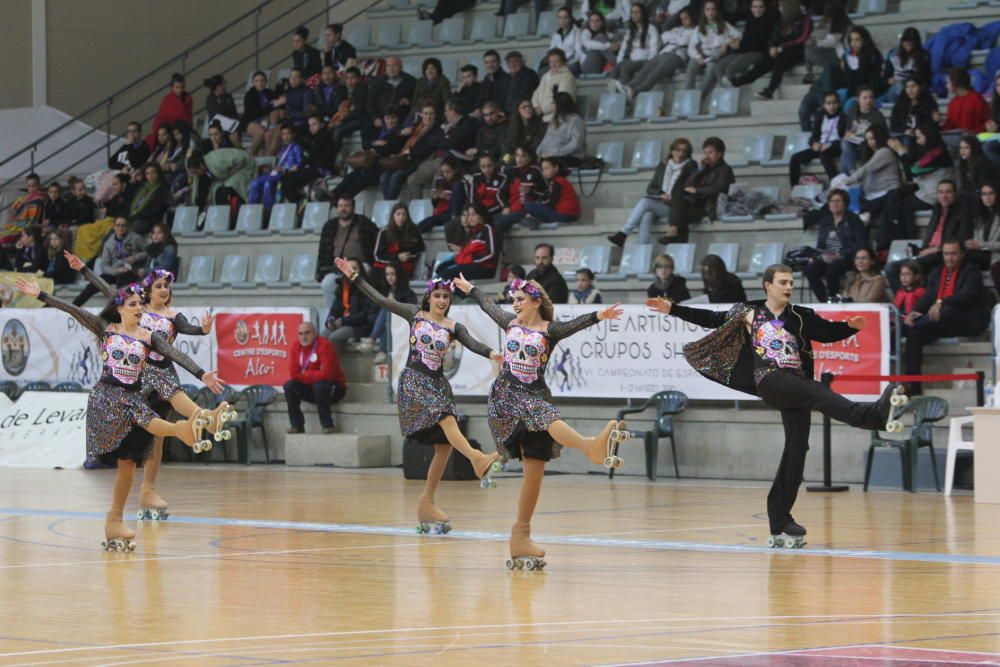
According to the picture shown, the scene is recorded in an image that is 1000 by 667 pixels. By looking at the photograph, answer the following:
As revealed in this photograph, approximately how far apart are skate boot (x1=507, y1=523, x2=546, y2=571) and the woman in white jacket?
43.8 feet

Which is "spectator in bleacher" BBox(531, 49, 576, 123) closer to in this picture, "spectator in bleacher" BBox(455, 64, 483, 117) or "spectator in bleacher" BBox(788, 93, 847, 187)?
"spectator in bleacher" BBox(455, 64, 483, 117)

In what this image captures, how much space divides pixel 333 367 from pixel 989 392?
25.1ft

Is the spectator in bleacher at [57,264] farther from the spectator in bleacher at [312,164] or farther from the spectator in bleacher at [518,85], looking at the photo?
the spectator in bleacher at [518,85]

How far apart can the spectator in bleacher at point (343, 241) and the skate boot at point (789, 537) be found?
33.9 ft

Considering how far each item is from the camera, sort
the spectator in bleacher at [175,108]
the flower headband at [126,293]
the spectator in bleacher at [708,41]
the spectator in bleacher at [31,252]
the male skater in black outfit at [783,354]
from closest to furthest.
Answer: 1. the male skater in black outfit at [783,354]
2. the flower headband at [126,293]
3. the spectator in bleacher at [708,41]
4. the spectator in bleacher at [31,252]
5. the spectator in bleacher at [175,108]

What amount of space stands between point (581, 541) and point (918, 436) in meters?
5.40

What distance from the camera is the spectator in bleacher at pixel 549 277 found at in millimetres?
A: 17922

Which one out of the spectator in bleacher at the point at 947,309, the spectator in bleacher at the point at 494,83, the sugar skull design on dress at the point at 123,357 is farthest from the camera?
the spectator in bleacher at the point at 494,83

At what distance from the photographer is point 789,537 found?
1073 cm

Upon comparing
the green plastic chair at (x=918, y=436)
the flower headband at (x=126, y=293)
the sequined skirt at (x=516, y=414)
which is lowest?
the green plastic chair at (x=918, y=436)

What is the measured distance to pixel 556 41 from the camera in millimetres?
23047

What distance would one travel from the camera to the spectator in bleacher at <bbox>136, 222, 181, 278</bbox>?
22.5 meters

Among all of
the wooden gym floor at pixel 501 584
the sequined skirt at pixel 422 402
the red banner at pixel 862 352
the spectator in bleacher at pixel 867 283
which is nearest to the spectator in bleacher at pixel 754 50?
the spectator in bleacher at pixel 867 283

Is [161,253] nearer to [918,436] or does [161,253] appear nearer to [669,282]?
[669,282]
